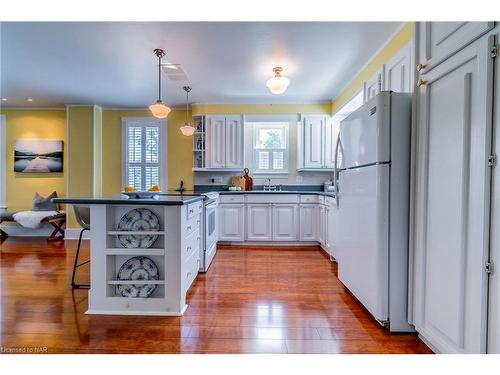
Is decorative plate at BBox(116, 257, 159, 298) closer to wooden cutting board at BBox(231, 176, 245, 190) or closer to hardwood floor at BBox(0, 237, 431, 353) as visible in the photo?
hardwood floor at BBox(0, 237, 431, 353)

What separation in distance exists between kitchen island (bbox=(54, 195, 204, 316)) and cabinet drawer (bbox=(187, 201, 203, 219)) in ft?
0.82

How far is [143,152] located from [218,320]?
4.05m

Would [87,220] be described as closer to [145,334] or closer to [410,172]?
[145,334]

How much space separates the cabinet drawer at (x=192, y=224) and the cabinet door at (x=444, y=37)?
6.57 ft

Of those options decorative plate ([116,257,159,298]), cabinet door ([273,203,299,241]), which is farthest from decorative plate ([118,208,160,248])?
cabinet door ([273,203,299,241])

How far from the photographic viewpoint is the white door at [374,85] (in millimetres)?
2879

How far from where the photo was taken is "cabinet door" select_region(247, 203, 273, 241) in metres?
4.36

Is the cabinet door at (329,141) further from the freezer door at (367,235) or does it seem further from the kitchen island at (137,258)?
the kitchen island at (137,258)

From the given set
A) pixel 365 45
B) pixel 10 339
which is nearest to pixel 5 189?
pixel 10 339

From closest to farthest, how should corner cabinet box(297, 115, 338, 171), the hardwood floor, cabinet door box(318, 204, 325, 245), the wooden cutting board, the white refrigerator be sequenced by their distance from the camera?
the hardwood floor, the white refrigerator, cabinet door box(318, 204, 325, 245), corner cabinet box(297, 115, 338, 171), the wooden cutting board

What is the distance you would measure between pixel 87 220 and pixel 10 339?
111 cm

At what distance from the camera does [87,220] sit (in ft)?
8.61

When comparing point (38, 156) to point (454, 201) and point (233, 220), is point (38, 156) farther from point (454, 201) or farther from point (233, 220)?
point (454, 201)

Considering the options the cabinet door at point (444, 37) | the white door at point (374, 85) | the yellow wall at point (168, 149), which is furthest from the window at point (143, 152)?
the cabinet door at point (444, 37)
